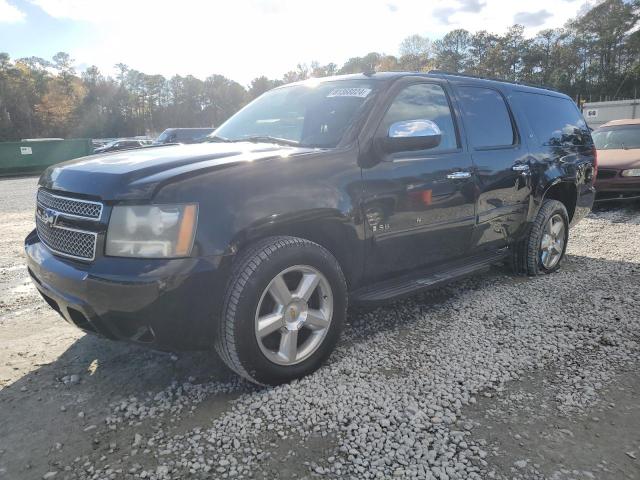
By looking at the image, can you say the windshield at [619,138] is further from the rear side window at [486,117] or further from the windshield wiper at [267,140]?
the windshield wiper at [267,140]

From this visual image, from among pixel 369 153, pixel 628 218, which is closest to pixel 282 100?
pixel 369 153

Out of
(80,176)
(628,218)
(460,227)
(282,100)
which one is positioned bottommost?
(628,218)

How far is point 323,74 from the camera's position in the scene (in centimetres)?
7388

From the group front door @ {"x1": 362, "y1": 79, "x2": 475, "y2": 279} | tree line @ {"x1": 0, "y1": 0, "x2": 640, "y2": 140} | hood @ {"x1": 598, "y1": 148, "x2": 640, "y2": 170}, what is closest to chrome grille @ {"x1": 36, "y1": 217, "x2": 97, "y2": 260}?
front door @ {"x1": 362, "y1": 79, "x2": 475, "y2": 279}

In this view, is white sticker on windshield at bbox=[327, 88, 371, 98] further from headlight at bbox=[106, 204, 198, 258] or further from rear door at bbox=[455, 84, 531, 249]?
headlight at bbox=[106, 204, 198, 258]

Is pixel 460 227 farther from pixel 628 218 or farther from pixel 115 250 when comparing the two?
pixel 628 218

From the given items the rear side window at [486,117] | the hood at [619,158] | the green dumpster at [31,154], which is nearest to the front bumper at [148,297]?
the rear side window at [486,117]

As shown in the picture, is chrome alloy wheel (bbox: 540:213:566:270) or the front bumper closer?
the front bumper

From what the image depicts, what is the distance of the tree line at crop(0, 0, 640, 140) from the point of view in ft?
212

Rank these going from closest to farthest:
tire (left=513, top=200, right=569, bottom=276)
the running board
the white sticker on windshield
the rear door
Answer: the running board
the white sticker on windshield
the rear door
tire (left=513, top=200, right=569, bottom=276)

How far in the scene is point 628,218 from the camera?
802 centimetres

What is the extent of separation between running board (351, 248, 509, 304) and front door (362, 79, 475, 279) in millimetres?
79

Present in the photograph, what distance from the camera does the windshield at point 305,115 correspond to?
3180mm

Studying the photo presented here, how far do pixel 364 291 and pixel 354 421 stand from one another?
100cm
